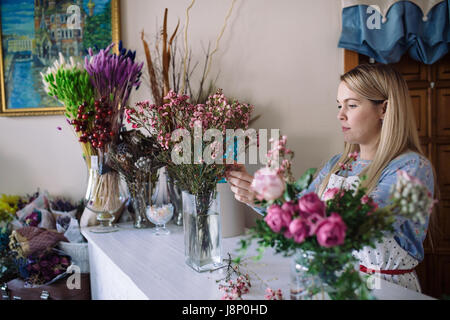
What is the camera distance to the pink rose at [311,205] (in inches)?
24.4

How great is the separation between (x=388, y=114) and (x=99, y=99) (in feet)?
3.70

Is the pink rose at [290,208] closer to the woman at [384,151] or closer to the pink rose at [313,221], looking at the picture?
the pink rose at [313,221]

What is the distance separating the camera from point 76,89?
1462mm

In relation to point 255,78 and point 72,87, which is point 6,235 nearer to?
point 72,87

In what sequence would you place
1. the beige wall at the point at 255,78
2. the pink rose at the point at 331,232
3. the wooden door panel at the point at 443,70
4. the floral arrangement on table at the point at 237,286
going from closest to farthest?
the pink rose at the point at 331,232, the floral arrangement on table at the point at 237,286, the beige wall at the point at 255,78, the wooden door panel at the point at 443,70

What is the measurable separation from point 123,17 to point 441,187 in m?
2.10

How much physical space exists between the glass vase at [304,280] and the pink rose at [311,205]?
0.09 meters

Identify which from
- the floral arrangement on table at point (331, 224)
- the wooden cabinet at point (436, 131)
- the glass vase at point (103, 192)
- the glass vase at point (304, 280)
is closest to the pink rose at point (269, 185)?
the floral arrangement on table at point (331, 224)

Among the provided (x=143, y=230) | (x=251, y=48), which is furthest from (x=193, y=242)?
(x=251, y=48)

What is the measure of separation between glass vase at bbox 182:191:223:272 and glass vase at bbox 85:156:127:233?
0.60 m

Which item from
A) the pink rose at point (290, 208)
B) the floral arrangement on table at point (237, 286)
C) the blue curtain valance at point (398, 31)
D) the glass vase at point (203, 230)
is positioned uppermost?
the blue curtain valance at point (398, 31)

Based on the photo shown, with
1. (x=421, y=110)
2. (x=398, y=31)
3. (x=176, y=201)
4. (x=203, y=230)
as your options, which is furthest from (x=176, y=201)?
(x=421, y=110)

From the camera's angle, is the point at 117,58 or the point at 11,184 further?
the point at 11,184
